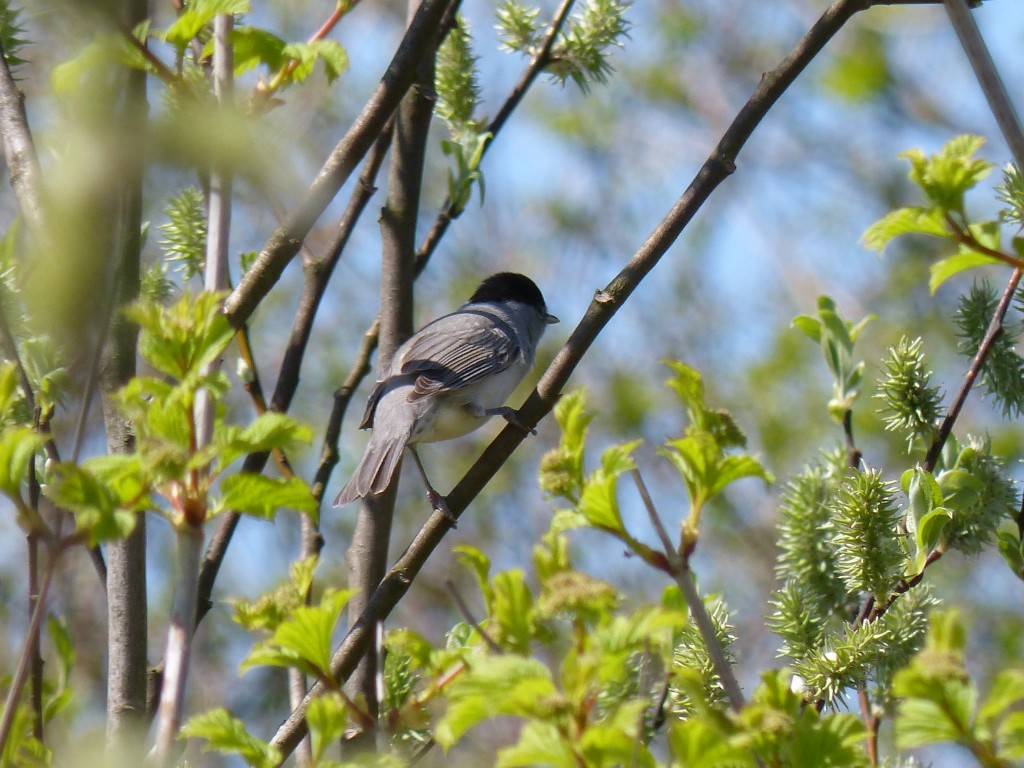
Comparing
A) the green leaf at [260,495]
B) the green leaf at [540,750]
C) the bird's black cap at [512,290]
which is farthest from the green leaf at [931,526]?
the bird's black cap at [512,290]

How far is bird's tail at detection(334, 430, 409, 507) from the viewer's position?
10.8 feet

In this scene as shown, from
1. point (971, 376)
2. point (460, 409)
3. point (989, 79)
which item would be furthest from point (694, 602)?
point (460, 409)

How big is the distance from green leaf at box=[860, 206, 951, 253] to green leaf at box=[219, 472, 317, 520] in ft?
2.32

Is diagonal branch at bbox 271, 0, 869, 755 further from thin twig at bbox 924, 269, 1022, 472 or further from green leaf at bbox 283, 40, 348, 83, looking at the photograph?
green leaf at bbox 283, 40, 348, 83

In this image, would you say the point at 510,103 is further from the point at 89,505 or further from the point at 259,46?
the point at 89,505

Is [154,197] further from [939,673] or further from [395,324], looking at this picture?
[939,673]

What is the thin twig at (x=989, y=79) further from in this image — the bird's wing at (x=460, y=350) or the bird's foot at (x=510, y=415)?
the bird's wing at (x=460, y=350)

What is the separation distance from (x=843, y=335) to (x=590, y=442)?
6211 mm

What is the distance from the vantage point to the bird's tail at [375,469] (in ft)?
10.8

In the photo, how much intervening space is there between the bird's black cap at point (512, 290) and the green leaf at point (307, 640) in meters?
4.07

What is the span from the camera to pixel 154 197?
2.27 metres

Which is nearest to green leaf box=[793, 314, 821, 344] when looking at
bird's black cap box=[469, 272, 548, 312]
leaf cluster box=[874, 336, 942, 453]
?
leaf cluster box=[874, 336, 942, 453]

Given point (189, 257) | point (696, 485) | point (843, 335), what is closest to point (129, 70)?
point (696, 485)

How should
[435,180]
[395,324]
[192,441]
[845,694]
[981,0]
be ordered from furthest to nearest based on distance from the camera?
[435,180] < [395,324] < [981,0] < [845,694] < [192,441]
